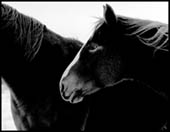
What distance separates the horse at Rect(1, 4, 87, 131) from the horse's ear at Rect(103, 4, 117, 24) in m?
0.64

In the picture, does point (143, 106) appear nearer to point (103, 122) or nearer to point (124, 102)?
point (124, 102)

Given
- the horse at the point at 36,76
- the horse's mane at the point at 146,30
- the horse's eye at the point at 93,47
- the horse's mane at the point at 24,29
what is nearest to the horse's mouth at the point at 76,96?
the horse's eye at the point at 93,47

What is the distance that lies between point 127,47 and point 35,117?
784 mm

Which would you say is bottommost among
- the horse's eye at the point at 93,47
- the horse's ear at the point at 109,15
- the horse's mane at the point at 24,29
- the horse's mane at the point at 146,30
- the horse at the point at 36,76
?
the horse at the point at 36,76

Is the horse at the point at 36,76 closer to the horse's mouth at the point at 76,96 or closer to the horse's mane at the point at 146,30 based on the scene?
the horse's mouth at the point at 76,96

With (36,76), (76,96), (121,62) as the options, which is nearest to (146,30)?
(121,62)

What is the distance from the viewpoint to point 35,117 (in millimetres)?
2629

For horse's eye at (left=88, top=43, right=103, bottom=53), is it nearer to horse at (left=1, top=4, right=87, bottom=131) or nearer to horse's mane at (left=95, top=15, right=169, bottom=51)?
horse's mane at (left=95, top=15, right=169, bottom=51)

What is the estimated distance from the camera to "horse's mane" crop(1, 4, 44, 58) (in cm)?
270

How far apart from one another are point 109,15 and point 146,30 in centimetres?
21

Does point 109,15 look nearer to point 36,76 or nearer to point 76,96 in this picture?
point 76,96

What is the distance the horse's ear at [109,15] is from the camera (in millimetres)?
2092

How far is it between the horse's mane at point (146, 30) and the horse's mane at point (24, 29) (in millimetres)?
647

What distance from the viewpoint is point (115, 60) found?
220cm
